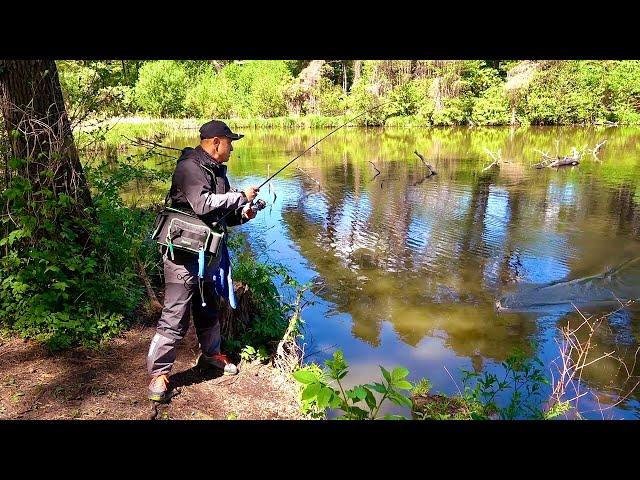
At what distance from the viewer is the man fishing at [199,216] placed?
3.39m

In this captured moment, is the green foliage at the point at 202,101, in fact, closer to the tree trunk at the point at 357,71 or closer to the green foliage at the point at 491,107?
the tree trunk at the point at 357,71

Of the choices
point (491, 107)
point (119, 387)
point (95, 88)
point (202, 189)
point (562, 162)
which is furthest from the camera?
point (491, 107)

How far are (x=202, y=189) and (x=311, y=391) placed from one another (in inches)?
68.3

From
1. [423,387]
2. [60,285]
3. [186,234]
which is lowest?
[423,387]

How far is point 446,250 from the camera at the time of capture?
1071cm

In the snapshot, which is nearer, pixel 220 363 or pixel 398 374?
pixel 398 374

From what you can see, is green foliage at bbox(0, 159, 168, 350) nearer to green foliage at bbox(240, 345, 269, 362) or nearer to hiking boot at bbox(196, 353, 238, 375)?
hiking boot at bbox(196, 353, 238, 375)

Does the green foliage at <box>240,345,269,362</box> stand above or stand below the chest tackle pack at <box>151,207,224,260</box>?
Result: below

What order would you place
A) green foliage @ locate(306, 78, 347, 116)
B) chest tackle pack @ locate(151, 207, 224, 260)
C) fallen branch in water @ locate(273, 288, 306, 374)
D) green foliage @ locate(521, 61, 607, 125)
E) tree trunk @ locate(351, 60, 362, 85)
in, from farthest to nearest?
tree trunk @ locate(351, 60, 362, 85) < green foliage @ locate(306, 78, 347, 116) < green foliage @ locate(521, 61, 607, 125) < fallen branch in water @ locate(273, 288, 306, 374) < chest tackle pack @ locate(151, 207, 224, 260)

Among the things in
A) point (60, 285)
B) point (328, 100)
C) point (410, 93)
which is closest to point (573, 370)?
point (60, 285)

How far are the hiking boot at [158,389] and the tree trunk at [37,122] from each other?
6.57ft

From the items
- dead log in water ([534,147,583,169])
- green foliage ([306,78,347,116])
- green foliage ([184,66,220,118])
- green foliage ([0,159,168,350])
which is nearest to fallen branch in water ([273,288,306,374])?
green foliage ([0,159,168,350])

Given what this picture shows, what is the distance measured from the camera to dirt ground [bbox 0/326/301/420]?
3451 millimetres

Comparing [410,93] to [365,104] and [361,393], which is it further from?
[361,393]
